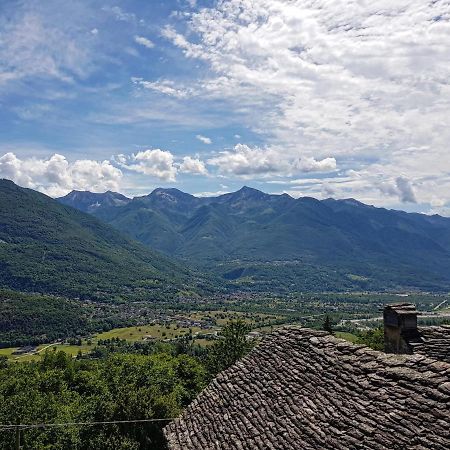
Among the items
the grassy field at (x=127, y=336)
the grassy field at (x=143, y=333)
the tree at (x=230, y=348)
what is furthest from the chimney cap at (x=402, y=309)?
the grassy field at (x=143, y=333)

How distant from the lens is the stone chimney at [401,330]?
464 inches

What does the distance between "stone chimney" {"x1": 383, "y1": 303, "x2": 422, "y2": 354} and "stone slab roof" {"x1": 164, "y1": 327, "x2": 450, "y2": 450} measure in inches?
70.8

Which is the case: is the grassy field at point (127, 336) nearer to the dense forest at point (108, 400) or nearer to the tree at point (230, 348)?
the tree at point (230, 348)

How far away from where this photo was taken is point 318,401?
9820mm

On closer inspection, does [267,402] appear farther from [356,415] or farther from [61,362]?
[61,362]

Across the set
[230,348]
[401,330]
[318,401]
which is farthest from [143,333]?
[318,401]

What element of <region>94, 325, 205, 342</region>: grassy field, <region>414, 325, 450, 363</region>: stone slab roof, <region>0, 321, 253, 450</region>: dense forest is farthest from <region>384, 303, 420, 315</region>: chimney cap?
<region>94, 325, 205, 342</region>: grassy field

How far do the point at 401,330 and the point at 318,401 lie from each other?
3643 millimetres

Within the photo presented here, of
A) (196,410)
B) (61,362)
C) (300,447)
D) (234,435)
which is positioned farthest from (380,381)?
(61,362)

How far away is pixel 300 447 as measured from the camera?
346 inches

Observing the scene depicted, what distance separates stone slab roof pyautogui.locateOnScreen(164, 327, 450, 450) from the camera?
7.58 meters

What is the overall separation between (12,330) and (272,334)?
19118 cm

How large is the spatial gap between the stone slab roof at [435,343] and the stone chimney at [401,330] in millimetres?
170

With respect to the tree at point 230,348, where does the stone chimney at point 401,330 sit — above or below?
above
